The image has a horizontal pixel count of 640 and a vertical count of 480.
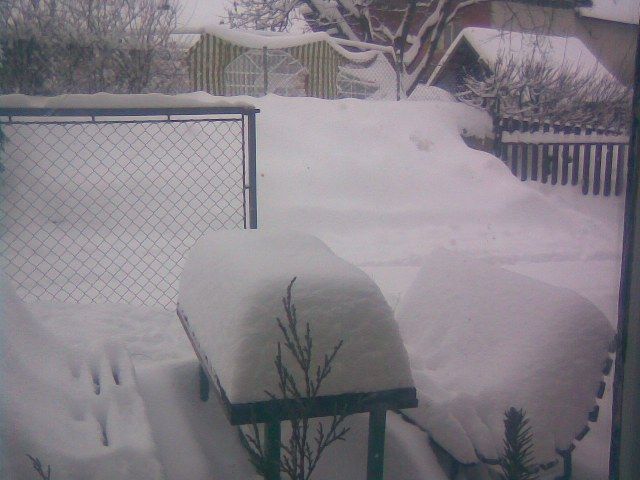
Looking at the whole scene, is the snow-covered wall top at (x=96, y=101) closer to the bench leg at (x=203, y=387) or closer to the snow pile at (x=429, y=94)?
the bench leg at (x=203, y=387)

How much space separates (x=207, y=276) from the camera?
208 centimetres

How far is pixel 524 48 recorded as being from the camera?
9.16 metres

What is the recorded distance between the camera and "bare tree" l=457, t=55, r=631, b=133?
7.69 m

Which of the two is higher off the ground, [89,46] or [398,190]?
[89,46]

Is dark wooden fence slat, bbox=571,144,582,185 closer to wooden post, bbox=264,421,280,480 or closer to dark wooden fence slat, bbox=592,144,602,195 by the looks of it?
dark wooden fence slat, bbox=592,144,602,195

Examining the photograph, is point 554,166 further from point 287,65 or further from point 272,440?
point 272,440

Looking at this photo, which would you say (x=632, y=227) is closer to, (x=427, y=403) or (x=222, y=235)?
(x=427, y=403)

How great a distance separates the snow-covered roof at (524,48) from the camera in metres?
7.58

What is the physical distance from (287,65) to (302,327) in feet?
33.0

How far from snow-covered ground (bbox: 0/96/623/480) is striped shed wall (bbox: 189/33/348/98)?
178 cm

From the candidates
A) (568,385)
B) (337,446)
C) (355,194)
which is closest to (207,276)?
(337,446)

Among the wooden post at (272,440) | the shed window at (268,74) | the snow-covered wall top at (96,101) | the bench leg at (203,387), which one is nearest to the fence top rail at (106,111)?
the snow-covered wall top at (96,101)

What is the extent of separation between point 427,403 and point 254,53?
9.49m

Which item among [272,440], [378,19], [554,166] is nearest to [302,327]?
[272,440]
